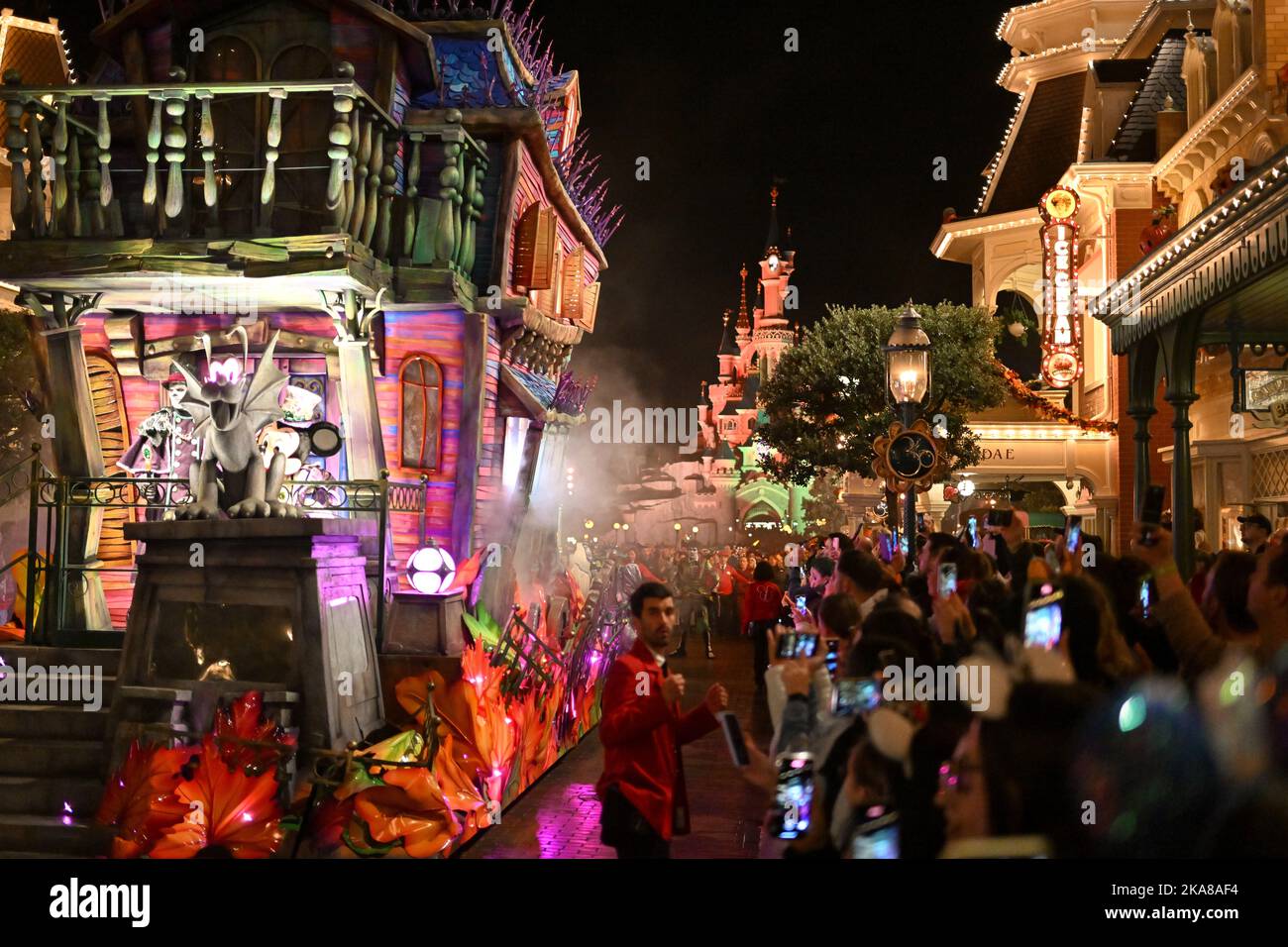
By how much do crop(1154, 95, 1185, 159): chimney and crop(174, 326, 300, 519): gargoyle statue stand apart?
1930 centimetres

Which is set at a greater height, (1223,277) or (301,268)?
(301,268)

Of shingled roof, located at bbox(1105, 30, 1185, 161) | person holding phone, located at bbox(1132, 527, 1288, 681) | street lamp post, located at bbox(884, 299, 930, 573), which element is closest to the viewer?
person holding phone, located at bbox(1132, 527, 1288, 681)

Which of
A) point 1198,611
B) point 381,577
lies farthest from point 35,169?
point 1198,611

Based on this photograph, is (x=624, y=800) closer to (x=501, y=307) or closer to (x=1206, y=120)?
(x=501, y=307)

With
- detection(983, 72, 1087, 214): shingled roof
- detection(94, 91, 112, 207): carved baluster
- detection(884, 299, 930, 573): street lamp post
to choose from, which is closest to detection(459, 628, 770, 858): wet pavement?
detection(884, 299, 930, 573): street lamp post

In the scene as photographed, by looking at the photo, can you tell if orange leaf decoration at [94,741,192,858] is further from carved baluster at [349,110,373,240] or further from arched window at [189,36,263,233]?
arched window at [189,36,263,233]

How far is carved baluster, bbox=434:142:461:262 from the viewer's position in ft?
35.1

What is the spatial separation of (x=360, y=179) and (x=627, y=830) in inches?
276

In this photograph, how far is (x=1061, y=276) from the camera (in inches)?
1008

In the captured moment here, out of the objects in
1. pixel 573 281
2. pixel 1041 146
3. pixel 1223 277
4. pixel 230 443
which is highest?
pixel 1041 146

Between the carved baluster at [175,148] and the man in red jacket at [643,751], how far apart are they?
23.2ft

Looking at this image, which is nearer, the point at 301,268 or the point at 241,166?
the point at 301,268

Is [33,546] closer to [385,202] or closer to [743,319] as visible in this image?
[385,202]
